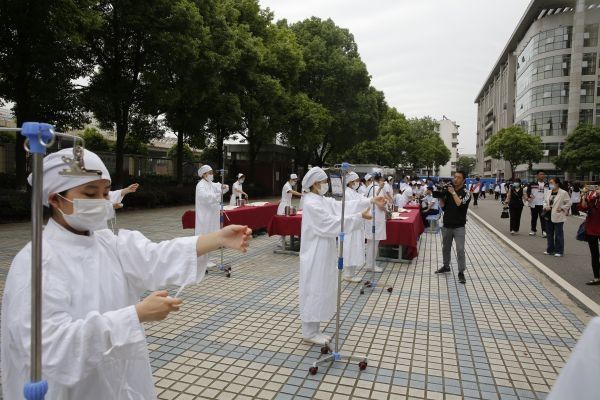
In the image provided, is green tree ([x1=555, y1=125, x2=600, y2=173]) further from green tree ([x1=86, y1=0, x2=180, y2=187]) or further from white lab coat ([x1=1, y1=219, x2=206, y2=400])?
white lab coat ([x1=1, y1=219, x2=206, y2=400])

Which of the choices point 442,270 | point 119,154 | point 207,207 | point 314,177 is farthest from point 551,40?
point 314,177

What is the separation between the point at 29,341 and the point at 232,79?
78.4ft

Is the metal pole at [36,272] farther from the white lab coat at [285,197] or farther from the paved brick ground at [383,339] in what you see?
the white lab coat at [285,197]

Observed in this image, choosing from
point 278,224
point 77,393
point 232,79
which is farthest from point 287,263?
point 232,79

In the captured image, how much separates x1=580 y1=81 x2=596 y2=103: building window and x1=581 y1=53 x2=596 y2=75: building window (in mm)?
1355

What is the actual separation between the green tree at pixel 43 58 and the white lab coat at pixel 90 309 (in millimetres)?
13493

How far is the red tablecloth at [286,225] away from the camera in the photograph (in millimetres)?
10660

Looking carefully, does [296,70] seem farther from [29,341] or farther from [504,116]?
[504,116]

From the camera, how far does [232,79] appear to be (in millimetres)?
24109

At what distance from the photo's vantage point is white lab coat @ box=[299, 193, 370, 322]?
5.04 m

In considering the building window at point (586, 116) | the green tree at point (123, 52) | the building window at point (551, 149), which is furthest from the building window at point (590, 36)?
the green tree at point (123, 52)

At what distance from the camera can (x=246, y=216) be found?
40.6 ft

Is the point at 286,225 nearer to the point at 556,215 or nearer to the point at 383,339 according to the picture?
the point at 383,339

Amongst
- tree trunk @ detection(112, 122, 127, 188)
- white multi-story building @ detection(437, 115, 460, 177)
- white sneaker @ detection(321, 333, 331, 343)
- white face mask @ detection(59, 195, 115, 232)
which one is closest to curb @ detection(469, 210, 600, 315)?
white sneaker @ detection(321, 333, 331, 343)
